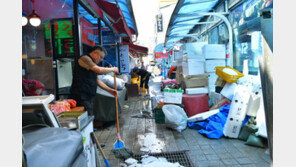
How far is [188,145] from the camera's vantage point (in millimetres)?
4242

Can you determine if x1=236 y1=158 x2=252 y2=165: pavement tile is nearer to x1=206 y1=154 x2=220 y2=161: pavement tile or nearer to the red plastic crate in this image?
x1=206 y1=154 x2=220 y2=161: pavement tile

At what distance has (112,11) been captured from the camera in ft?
21.2

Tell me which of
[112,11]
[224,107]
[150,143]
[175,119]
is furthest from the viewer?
[112,11]

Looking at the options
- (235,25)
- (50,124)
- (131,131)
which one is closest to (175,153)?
(131,131)

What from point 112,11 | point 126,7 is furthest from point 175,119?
point 126,7

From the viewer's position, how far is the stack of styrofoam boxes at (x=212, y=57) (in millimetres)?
7266

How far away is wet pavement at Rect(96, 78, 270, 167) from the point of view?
135 inches

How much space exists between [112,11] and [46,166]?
6120 mm

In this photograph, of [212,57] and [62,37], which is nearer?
[62,37]

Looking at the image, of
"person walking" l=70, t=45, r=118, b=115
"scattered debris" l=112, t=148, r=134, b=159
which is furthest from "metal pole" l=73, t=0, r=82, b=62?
"scattered debris" l=112, t=148, r=134, b=159

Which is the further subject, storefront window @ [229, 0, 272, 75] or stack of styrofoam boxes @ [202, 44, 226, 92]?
stack of styrofoam boxes @ [202, 44, 226, 92]

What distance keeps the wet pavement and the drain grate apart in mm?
106

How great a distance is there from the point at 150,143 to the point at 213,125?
1.71 meters

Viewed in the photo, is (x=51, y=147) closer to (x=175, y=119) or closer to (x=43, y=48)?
(x=175, y=119)
